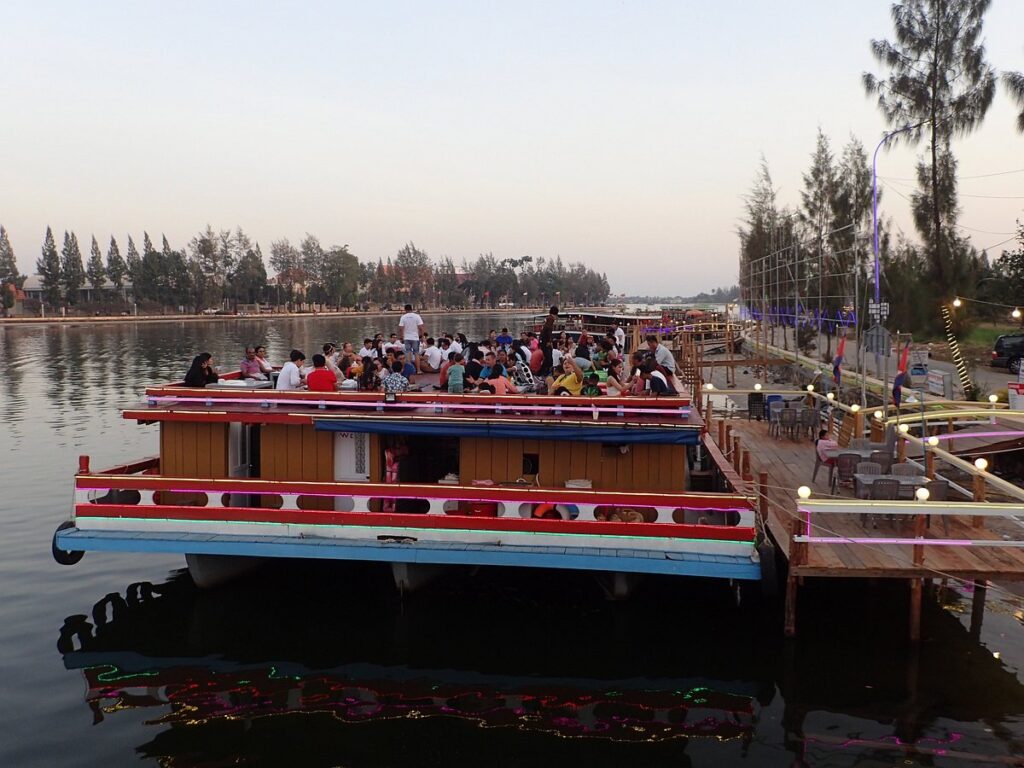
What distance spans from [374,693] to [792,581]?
19.3ft

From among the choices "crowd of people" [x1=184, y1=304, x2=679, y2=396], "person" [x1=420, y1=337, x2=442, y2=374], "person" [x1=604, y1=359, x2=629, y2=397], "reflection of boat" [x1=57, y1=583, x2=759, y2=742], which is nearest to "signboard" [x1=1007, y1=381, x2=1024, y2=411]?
"crowd of people" [x1=184, y1=304, x2=679, y2=396]

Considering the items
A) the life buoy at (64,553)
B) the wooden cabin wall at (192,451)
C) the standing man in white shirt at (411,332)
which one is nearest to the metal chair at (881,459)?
the standing man in white shirt at (411,332)

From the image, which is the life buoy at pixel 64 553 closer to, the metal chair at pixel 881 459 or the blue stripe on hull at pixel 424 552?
the blue stripe on hull at pixel 424 552

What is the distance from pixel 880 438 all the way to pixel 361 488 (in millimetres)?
11383

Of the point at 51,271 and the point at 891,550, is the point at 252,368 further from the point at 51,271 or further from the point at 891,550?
the point at 51,271

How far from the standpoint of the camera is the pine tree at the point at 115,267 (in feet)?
447

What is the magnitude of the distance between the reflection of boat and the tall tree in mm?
25245

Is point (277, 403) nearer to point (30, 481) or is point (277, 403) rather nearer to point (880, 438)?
point (880, 438)

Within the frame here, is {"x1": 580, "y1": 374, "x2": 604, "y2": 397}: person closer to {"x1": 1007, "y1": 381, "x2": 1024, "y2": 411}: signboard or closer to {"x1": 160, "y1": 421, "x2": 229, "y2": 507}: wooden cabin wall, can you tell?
{"x1": 160, "y1": 421, "x2": 229, "y2": 507}: wooden cabin wall

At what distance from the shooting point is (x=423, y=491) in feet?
38.7

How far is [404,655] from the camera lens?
38.2 feet

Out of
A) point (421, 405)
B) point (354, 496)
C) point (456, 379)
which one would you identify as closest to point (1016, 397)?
point (456, 379)

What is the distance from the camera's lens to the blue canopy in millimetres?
11297

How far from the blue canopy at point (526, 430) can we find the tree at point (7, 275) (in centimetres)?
14025
